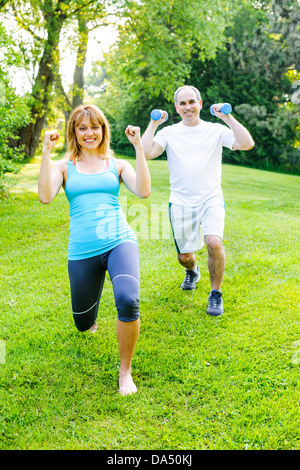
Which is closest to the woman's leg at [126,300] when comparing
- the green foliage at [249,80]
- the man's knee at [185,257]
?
the man's knee at [185,257]

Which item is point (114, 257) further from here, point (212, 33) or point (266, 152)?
point (266, 152)

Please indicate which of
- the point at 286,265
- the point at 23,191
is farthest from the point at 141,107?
the point at 286,265

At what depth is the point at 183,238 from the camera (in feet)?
14.9

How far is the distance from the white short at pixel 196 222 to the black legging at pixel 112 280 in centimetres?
133

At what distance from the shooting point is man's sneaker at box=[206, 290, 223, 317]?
13.7 ft

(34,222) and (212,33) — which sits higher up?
(212,33)

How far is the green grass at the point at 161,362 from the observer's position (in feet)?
8.68

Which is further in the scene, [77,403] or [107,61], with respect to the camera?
[107,61]

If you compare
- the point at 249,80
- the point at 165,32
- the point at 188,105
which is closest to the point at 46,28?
the point at 165,32

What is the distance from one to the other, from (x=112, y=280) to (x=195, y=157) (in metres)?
1.91

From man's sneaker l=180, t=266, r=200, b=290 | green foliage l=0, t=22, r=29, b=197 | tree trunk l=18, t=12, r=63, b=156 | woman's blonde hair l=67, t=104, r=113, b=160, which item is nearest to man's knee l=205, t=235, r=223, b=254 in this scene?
man's sneaker l=180, t=266, r=200, b=290

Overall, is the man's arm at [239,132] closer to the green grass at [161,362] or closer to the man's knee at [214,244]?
the man's knee at [214,244]

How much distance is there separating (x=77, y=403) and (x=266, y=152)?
25.2 metres
